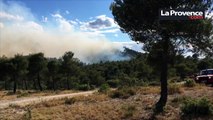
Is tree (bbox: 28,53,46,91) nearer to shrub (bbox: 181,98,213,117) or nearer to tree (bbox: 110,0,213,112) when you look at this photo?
tree (bbox: 110,0,213,112)

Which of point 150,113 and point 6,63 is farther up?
point 6,63

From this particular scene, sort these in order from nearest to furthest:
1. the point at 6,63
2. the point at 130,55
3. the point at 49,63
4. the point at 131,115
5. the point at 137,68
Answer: the point at 131,115, the point at 130,55, the point at 6,63, the point at 49,63, the point at 137,68

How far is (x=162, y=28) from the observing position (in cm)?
1862

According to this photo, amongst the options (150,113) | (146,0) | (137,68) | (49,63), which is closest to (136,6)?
(146,0)

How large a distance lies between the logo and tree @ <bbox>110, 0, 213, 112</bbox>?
0.64ft

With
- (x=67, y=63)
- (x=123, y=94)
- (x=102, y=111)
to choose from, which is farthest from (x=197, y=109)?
(x=67, y=63)

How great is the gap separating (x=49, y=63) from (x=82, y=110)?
59.8 meters

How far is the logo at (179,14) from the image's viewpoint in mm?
18125

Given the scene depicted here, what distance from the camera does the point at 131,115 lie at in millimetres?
18406

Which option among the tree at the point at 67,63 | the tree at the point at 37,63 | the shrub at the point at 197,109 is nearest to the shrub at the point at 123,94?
the shrub at the point at 197,109

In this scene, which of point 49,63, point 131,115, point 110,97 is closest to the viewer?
point 131,115

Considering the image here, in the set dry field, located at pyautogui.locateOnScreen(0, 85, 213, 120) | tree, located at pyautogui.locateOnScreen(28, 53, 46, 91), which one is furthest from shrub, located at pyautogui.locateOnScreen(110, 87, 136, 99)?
tree, located at pyautogui.locateOnScreen(28, 53, 46, 91)

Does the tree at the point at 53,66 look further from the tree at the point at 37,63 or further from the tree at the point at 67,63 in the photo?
the tree at the point at 37,63

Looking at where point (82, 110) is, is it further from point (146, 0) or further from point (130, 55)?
point (146, 0)
